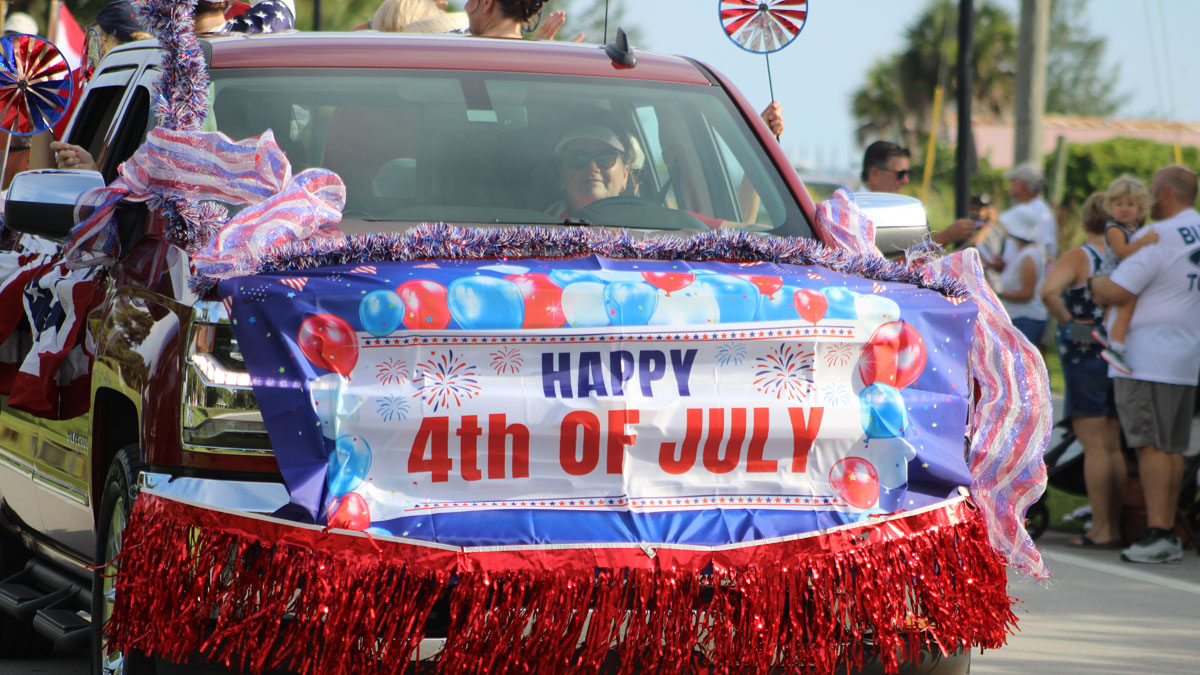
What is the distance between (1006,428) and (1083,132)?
189ft

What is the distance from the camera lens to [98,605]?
3846mm

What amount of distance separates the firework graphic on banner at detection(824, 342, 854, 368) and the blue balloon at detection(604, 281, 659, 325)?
41cm

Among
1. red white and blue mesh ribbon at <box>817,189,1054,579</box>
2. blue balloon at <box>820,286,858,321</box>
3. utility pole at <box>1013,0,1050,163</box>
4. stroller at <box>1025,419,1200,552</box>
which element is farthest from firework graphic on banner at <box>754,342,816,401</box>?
utility pole at <box>1013,0,1050,163</box>

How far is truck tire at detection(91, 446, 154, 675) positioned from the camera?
3.59 m

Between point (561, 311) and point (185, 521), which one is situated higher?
point (561, 311)

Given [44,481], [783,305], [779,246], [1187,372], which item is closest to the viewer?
[783,305]

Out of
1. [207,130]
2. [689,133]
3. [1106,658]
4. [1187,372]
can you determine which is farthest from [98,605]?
[1187,372]

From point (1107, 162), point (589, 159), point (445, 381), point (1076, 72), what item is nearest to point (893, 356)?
point (445, 381)

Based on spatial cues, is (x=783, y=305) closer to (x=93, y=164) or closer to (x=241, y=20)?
(x=93, y=164)

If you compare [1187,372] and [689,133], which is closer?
[689,133]

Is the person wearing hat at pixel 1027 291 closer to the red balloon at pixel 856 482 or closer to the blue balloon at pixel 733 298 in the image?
the red balloon at pixel 856 482

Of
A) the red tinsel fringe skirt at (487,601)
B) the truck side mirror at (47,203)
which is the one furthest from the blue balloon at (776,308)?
the truck side mirror at (47,203)

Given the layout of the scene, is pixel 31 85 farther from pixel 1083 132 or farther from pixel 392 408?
pixel 1083 132

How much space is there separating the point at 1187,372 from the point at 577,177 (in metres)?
5.09
